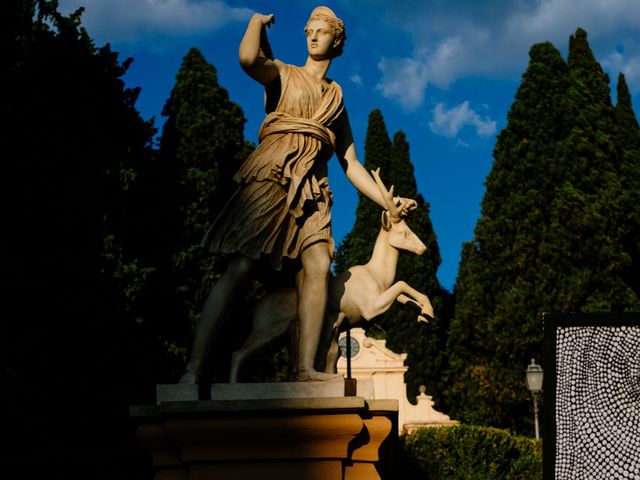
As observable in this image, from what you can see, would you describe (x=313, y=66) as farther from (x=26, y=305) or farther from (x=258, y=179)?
(x=26, y=305)

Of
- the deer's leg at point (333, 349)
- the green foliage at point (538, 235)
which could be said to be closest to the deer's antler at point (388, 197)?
the deer's leg at point (333, 349)

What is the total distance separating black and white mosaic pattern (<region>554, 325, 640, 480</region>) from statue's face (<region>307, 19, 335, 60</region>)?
263cm

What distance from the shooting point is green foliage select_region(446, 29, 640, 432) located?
92.2 feet

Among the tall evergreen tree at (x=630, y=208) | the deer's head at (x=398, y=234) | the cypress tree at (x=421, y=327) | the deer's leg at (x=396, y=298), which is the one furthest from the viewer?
the cypress tree at (x=421, y=327)

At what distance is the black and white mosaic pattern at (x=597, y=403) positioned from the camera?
4.67 meters

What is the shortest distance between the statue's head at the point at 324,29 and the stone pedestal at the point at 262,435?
2469mm

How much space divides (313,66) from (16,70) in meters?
13.2

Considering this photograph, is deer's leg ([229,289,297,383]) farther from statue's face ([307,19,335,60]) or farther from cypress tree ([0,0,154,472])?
cypress tree ([0,0,154,472])

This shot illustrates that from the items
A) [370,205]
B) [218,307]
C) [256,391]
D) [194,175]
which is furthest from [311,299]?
[370,205]

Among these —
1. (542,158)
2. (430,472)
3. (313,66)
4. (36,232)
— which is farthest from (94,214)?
(542,158)

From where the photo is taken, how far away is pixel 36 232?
56.4 feet

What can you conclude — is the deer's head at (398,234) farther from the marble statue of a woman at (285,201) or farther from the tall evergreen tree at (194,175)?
the tall evergreen tree at (194,175)

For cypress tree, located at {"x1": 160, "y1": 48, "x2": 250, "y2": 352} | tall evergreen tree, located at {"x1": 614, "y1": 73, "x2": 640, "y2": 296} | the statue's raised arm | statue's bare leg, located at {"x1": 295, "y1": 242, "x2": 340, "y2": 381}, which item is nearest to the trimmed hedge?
cypress tree, located at {"x1": 160, "y1": 48, "x2": 250, "y2": 352}

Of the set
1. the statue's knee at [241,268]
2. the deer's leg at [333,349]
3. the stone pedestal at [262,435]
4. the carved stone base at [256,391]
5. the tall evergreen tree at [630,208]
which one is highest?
the tall evergreen tree at [630,208]
